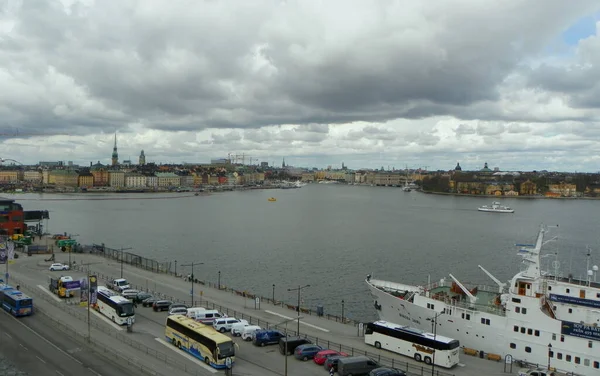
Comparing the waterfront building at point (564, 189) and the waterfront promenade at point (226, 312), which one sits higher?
the waterfront building at point (564, 189)

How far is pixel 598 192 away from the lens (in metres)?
155

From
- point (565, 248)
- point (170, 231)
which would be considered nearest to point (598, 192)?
point (565, 248)

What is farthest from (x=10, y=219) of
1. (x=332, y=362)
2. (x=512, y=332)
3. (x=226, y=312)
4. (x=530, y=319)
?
(x=530, y=319)

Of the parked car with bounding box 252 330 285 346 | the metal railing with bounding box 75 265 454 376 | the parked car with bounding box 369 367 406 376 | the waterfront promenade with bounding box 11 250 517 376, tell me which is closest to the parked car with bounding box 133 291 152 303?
the metal railing with bounding box 75 265 454 376

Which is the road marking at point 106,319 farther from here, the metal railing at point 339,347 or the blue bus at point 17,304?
the metal railing at point 339,347

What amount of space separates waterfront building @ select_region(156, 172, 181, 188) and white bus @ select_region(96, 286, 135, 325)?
17530 cm

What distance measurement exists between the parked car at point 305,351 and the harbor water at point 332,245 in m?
10.0

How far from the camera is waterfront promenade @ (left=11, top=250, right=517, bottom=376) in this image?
580 inches

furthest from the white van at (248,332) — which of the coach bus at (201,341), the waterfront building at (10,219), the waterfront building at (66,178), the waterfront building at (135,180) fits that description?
the waterfront building at (66,178)

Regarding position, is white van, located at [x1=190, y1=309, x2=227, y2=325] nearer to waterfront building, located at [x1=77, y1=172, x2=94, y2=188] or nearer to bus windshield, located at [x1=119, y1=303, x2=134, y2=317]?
bus windshield, located at [x1=119, y1=303, x2=134, y2=317]

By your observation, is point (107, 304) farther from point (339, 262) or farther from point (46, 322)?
point (339, 262)

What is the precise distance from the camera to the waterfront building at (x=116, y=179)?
18362 centimetres

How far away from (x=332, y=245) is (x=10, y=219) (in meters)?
30.2

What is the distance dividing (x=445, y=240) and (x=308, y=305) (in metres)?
30.9
